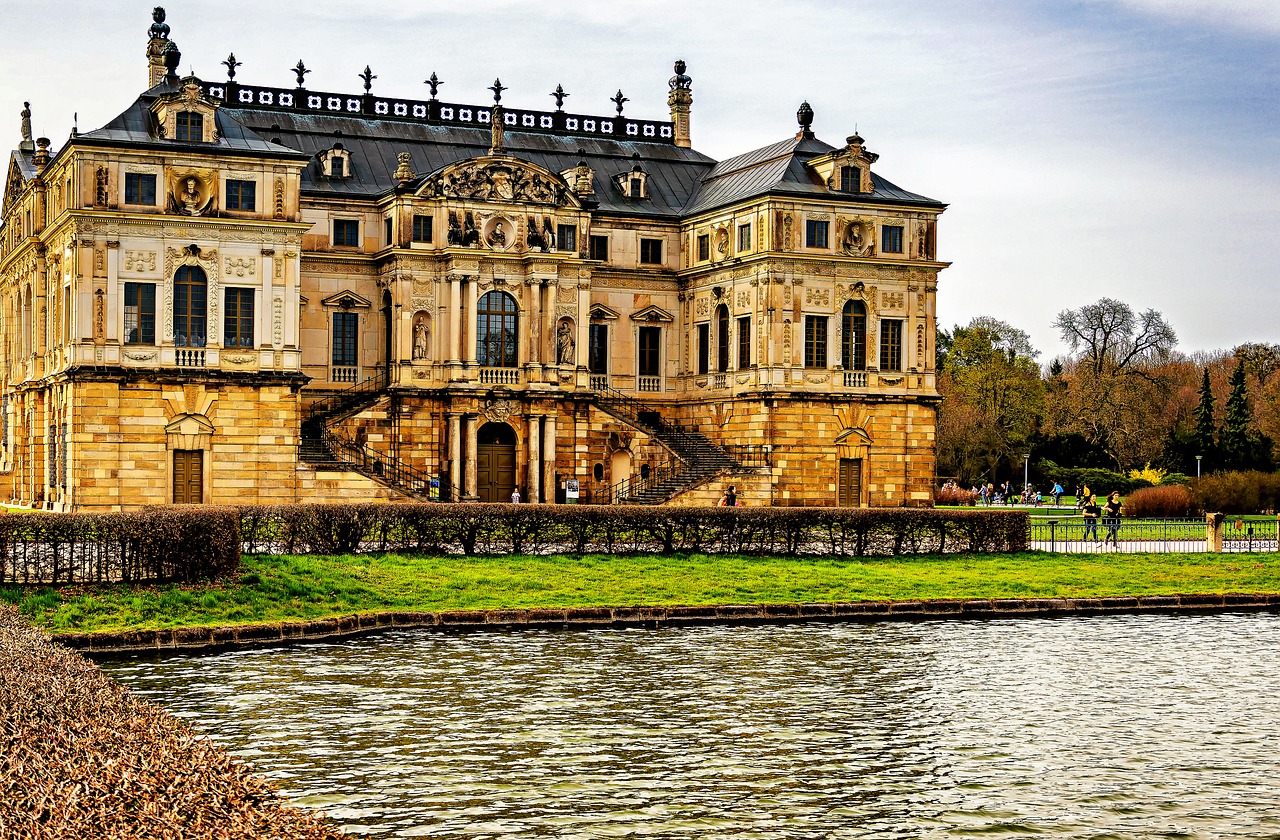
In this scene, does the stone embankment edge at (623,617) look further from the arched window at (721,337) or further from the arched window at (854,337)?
the arched window at (721,337)

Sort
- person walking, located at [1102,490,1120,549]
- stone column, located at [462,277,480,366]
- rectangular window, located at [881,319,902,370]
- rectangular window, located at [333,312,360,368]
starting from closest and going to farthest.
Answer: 1. person walking, located at [1102,490,1120,549]
2. stone column, located at [462,277,480,366]
3. rectangular window, located at [333,312,360,368]
4. rectangular window, located at [881,319,902,370]

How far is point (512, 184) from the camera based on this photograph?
64.7 m

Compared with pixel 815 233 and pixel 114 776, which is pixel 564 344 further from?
pixel 114 776

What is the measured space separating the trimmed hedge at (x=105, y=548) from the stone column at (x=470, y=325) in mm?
32745

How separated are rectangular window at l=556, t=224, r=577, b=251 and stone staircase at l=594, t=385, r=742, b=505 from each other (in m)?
6.03

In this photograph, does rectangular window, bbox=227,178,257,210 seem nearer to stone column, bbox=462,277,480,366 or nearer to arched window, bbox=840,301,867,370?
stone column, bbox=462,277,480,366

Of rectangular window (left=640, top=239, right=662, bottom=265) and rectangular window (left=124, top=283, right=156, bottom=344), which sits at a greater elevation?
rectangular window (left=640, top=239, right=662, bottom=265)

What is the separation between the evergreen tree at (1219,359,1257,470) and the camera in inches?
3804

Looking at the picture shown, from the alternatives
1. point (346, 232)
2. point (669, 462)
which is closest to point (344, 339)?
point (346, 232)

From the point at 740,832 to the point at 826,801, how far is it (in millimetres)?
1601

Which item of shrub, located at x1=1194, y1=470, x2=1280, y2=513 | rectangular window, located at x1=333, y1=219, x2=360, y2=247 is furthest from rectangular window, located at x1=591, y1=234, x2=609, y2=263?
shrub, located at x1=1194, y1=470, x2=1280, y2=513

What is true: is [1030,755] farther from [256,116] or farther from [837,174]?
[256,116]

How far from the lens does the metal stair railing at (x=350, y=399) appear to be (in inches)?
2461

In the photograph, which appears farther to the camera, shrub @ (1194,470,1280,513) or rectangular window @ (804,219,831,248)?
shrub @ (1194,470,1280,513)
